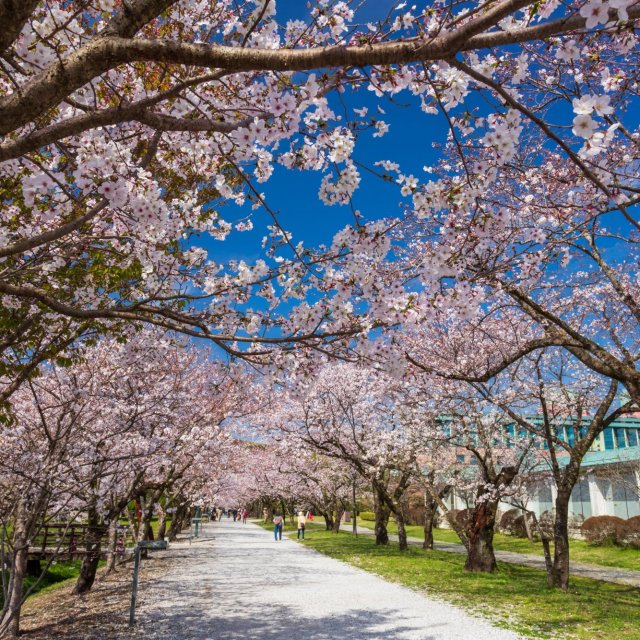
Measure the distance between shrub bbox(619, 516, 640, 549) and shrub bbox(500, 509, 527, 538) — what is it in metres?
5.86

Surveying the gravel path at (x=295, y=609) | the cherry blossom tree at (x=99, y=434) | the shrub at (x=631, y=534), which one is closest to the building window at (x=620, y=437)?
the shrub at (x=631, y=534)

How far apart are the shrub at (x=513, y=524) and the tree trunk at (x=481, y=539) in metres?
16.2

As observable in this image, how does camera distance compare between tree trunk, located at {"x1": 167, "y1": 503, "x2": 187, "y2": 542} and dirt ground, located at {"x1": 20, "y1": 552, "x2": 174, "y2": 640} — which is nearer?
dirt ground, located at {"x1": 20, "y1": 552, "x2": 174, "y2": 640}

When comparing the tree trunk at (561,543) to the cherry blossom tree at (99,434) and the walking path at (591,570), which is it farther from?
the cherry blossom tree at (99,434)

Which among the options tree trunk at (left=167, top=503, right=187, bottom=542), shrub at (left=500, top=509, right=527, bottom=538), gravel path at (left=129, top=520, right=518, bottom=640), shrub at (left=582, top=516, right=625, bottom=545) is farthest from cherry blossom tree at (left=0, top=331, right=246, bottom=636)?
shrub at (left=500, top=509, right=527, bottom=538)

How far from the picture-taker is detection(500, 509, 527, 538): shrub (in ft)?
93.5

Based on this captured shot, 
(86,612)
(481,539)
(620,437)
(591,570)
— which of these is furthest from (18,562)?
(620,437)

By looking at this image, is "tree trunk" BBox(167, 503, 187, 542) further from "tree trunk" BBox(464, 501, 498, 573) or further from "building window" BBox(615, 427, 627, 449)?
"building window" BBox(615, 427, 627, 449)

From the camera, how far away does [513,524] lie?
95.8ft

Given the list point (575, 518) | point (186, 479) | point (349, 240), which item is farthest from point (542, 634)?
point (575, 518)

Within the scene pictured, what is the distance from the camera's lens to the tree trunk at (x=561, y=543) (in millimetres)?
10688

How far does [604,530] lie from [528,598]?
1667 cm

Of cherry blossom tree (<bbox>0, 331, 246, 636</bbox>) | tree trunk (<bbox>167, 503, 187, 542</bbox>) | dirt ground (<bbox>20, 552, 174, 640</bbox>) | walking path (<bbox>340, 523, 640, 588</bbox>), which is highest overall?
cherry blossom tree (<bbox>0, 331, 246, 636</bbox>)

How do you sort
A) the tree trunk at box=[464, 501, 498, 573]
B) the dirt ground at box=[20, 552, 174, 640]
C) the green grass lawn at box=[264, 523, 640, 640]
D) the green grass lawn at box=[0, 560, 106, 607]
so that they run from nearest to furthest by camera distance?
the green grass lawn at box=[264, 523, 640, 640] → the dirt ground at box=[20, 552, 174, 640] → the tree trunk at box=[464, 501, 498, 573] → the green grass lawn at box=[0, 560, 106, 607]
